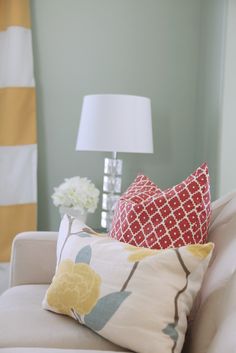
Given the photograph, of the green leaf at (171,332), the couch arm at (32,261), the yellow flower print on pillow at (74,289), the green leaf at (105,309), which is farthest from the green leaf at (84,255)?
the couch arm at (32,261)

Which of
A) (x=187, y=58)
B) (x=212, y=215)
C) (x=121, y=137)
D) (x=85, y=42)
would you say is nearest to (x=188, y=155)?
(x=187, y=58)

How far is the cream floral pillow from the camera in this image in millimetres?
919

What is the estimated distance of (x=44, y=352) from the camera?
900mm

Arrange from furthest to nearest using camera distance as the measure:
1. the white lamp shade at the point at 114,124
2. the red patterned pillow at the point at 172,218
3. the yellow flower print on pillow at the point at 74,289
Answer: the white lamp shade at the point at 114,124 < the red patterned pillow at the point at 172,218 < the yellow flower print on pillow at the point at 74,289

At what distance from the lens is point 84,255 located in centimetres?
109

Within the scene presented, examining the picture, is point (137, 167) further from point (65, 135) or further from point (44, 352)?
point (44, 352)

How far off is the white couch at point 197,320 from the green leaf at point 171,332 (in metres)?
0.06

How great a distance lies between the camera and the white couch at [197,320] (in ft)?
2.97

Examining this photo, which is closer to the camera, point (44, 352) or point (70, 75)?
point (44, 352)

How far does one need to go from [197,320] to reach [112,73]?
1.84 metres

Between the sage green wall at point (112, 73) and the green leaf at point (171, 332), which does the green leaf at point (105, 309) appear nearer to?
the green leaf at point (171, 332)

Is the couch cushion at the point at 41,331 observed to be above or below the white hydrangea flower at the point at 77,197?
below

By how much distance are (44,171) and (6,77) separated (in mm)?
609

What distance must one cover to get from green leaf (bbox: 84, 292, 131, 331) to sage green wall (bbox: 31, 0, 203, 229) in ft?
5.25
